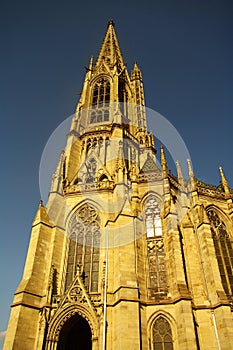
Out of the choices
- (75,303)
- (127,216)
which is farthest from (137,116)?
(75,303)

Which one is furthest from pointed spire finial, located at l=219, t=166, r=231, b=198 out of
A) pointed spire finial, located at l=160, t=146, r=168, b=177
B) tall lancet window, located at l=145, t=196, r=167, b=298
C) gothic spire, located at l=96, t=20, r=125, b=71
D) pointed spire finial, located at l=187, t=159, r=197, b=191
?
gothic spire, located at l=96, t=20, r=125, b=71

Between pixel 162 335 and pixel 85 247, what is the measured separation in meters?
6.51

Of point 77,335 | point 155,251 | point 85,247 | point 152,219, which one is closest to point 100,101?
point 152,219

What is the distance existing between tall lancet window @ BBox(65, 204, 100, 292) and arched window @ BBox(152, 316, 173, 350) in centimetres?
380

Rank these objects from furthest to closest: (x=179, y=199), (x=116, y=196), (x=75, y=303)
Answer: (x=179, y=199) < (x=116, y=196) < (x=75, y=303)

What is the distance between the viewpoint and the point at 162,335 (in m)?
14.0

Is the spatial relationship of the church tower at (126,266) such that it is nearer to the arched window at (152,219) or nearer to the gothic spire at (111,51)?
the arched window at (152,219)

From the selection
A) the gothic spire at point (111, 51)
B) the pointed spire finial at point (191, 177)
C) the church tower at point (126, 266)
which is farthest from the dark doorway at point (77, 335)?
the gothic spire at point (111, 51)

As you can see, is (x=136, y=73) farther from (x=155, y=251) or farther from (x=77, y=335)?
(x=77, y=335)

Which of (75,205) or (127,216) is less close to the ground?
(75,205)

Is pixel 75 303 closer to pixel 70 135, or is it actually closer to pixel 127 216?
pixel 127 216

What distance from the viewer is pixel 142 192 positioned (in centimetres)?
1956

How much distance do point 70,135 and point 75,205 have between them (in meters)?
9.47

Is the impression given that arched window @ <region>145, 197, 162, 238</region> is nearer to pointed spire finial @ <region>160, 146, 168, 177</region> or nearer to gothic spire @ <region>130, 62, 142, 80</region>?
pointed spire finial @ <region>160, 146, 168, 177</region>
